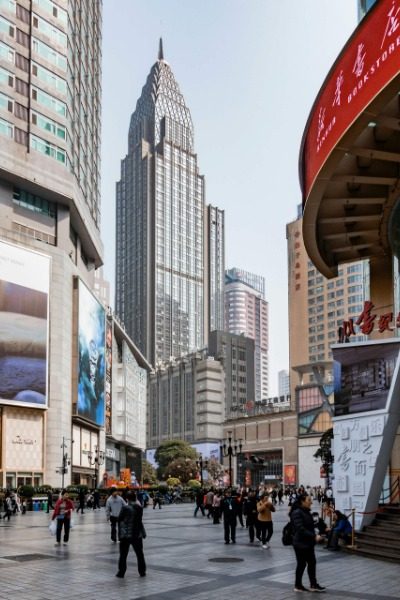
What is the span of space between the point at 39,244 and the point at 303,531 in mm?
52159

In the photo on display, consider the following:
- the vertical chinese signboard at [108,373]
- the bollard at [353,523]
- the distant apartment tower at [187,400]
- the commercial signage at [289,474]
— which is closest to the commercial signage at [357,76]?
the bollard at [353,523]

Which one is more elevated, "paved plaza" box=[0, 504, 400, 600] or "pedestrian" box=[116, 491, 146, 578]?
"pedestrian" box=[116, 491, 146, 578]

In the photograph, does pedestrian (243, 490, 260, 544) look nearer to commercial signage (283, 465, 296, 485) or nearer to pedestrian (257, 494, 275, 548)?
pedestrian (257, 494, 275, 548)

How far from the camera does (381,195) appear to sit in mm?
24297

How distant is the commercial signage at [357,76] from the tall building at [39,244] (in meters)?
41.0

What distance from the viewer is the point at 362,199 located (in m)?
24.0

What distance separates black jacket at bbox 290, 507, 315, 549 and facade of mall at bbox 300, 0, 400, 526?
26.6ft

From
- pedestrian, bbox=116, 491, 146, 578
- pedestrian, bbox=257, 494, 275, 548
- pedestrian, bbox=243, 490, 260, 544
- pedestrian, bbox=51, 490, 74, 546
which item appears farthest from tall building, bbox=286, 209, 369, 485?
pedestrian, bbox=116, 491, 146, 578

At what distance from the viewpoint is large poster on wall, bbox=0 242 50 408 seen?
5731 cm

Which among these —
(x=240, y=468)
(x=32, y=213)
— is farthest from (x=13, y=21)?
(x=240, y=468)

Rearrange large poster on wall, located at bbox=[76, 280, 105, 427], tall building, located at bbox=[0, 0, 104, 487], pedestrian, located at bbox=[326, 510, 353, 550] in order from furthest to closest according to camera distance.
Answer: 1. large poster on wall, located at bbox=[76, 280, 105, 427]
2. tall building, located at bbox=[0, 0, 104, 487]
3. pedestrian, located at bbox=[326, 510, 353, 550]

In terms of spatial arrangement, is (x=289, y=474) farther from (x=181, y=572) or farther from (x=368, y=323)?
(x=181, y=572)

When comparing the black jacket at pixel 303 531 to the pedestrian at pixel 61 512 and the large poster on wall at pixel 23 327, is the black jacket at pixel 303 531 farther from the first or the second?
the large poster on wall at pixel 23 327

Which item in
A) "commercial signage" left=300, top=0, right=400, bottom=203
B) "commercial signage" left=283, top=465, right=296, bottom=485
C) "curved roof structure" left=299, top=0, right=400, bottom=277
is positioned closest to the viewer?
"commercial signage" left=300, top=0, right=400, bottom=203
